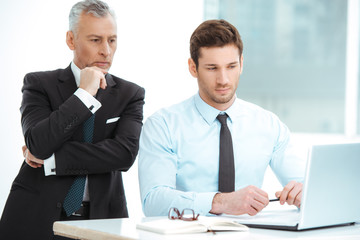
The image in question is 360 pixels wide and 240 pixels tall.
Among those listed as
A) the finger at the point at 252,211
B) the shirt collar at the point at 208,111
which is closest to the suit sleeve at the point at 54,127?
the shirt collar at the point at 208,111

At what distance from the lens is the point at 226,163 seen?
91.9 inches

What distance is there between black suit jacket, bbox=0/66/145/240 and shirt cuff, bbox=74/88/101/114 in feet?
0.06

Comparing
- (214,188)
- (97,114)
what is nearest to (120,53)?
(97,114)

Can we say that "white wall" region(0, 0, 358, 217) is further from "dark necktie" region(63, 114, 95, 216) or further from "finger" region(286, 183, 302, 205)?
"finger" region(286, 183, 302, 205)

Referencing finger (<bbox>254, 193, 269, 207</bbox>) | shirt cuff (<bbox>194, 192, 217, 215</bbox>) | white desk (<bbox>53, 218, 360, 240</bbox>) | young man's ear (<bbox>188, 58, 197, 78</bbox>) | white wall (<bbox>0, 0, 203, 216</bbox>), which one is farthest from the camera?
white wall (<bbox>0, 0, 203, 216</bbox>)

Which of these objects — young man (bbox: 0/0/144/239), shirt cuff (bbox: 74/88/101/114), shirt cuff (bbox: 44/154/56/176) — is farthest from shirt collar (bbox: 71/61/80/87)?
shirt cuff (bbox: 44/154/56/176)

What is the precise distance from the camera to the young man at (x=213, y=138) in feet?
7.50

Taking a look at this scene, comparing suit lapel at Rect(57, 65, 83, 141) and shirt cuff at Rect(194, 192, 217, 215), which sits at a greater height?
suit lapel at Rect(57, 65, 83, 141)

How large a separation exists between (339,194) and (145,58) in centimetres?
296

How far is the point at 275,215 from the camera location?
191cm

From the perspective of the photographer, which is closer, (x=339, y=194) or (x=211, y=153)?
(x=339, y=194)

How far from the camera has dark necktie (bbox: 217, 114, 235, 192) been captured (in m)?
2.32

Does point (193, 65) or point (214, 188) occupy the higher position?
point (193, 65)

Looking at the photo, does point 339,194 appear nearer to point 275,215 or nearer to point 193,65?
point 275,215
